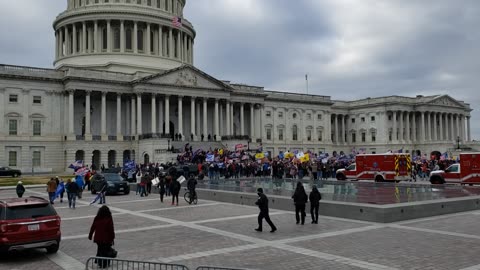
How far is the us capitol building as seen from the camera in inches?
2645

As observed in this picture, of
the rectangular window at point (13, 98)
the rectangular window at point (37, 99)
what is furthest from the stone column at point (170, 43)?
the rectangular window at point (13, 98)

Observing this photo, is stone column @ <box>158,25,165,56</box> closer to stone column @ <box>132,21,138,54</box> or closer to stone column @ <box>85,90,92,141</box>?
stone column @ <box>132,21,138,54</box>

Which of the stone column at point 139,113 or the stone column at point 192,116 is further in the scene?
the stone column at point 192,116

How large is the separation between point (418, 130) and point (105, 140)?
255 ft

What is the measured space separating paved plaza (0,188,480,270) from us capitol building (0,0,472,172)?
44.5m

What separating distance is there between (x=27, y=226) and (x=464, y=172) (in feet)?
104

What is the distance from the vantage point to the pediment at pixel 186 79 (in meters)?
72.6

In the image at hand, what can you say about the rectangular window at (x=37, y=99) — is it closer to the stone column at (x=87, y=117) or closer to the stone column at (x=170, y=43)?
the stone column at (x=87, y=117)

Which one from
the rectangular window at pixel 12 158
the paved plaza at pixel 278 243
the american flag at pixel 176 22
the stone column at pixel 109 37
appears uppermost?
the american flag at pixel 176 22

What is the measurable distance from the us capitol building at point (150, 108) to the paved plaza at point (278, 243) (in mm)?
44451

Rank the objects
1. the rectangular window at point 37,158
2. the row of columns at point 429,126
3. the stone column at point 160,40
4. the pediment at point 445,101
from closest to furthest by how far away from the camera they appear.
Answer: the rectangular window at point 37,158
the stone column at point 160,40
the row of columns at point 429,126
the pediment at point 445,101

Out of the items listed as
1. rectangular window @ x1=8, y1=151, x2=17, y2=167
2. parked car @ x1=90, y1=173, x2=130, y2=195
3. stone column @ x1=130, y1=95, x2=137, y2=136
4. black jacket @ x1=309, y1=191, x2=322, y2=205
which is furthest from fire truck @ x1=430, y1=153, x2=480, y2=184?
rectangular window @ x1=8, y1=151, x2=17, y2=167

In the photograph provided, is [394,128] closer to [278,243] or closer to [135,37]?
[135,37]

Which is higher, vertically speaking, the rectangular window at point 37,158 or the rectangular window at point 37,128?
the rectangular window at point 37,128
